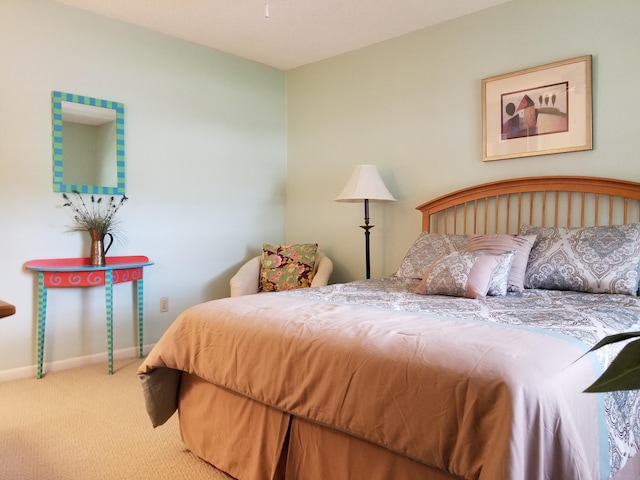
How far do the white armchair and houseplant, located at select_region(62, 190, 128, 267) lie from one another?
37.7 inches

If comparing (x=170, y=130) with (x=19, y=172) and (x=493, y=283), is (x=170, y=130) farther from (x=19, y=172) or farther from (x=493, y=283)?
(x=493, y=283)

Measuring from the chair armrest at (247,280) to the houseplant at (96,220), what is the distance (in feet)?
3.10

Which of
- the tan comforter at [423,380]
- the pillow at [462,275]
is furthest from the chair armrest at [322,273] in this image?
the tan comforter at [423,380]

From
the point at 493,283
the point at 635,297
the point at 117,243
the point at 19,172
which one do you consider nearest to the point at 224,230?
the point at 117,243

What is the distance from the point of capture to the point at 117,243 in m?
3.44

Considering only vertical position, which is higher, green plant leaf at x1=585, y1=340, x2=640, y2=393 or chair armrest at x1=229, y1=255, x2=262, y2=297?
green plant leaf at x1=585, y1=340, x2=640, y2=393

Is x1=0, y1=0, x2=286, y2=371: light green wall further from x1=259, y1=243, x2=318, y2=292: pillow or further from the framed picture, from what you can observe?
the framed picture

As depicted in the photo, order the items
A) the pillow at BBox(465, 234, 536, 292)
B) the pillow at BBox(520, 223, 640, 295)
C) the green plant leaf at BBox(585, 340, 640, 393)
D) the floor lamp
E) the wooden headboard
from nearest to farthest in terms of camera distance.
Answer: the green plant leaf at BBox(585, 340, 640, 393)
the pillow at BBox(520, 223, 640, 295)
the pillow at BBox(465, 234, 536, 292)
the wooden headboard
the floor lamp

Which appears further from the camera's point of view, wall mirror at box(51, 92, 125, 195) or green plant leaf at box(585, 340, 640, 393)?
wall mirror at box(51, 92, 125, 195)

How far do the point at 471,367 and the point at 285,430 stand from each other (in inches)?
29.8

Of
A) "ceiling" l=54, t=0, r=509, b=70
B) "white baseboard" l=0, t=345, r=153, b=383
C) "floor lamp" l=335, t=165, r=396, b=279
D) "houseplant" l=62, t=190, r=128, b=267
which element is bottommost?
"white baseboard" l=0, t=345, r=153, b=383

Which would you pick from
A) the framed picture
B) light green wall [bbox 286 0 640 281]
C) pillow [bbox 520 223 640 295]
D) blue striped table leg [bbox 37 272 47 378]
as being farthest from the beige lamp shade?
blue striped table leg [bbox 37 272 47 378]

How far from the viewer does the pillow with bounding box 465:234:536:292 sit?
8.09 feet

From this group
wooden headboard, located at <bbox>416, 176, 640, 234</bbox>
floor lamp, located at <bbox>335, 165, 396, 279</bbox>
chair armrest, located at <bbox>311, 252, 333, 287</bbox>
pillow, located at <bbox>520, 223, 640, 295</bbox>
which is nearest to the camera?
pillow, located at <bbox>520, 223, 640, 295</bbox>
